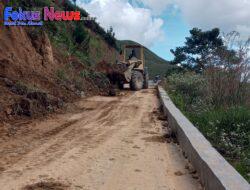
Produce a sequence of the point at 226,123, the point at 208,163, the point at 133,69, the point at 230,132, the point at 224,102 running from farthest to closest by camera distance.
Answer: the point at 133,69
the point at 224,102
the point at 226,123
the point at 230,132
the point at 208,163

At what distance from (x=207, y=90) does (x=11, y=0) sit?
9.44 m

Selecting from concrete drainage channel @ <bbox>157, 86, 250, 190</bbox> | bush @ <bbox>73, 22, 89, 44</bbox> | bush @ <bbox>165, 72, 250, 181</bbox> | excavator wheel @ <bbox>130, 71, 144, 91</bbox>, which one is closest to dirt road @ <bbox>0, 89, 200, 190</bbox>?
concrete drainage channel @ <bbox>157, 86, 250, 190</bbox>

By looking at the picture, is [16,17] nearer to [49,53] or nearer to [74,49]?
[49,53]

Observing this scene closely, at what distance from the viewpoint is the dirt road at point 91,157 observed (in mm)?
5477

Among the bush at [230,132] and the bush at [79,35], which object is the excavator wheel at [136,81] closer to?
the bush at [79,35]

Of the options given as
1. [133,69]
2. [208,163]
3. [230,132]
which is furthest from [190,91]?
[208,163]

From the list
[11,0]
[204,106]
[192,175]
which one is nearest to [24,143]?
[192,175]

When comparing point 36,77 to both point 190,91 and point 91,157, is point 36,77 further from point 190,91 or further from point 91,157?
point 91,157

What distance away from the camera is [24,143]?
788 cm

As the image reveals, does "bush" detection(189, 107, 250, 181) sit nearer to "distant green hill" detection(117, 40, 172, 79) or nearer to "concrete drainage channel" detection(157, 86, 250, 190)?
"concrete drainage channel" detection(157, 86, 250, 190)

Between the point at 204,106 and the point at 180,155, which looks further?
Answer: the point at 204,106

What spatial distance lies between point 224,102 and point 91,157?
616 centimetres

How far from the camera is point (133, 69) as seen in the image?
78.8 ft

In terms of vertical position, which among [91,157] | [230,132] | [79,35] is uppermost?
[79,35]
